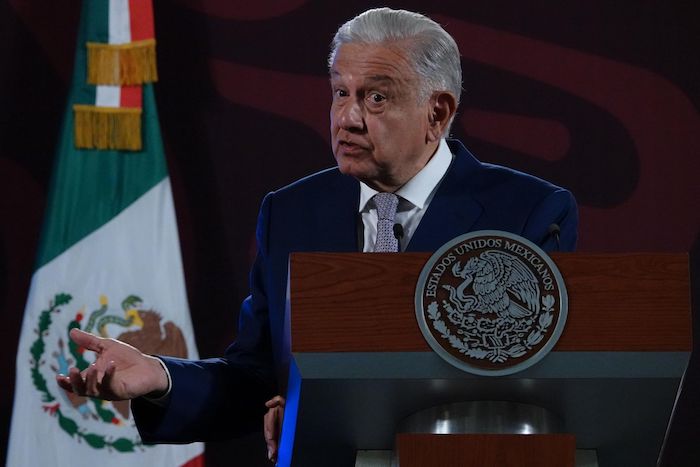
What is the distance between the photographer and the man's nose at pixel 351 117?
7.96 ft

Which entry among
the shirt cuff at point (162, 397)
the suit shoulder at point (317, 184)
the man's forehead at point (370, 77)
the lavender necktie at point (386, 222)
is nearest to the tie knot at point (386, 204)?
the lavender necktie at point (386, 222)

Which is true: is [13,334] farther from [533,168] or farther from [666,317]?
[666,317]

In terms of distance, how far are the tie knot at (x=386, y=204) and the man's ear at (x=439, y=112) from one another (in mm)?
191

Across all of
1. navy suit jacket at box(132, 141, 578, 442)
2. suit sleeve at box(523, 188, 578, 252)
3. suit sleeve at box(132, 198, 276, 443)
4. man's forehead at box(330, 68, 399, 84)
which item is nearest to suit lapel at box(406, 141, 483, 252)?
navy suit jacket at box(132, 141, 578, 442)

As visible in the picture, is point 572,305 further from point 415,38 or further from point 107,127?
point 107,127

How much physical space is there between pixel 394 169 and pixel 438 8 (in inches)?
69.8

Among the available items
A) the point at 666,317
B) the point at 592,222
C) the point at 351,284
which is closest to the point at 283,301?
the point at 351,284

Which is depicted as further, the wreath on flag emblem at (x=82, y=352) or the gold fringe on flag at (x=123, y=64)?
the gold fringe on flag at (x=123, y=64)

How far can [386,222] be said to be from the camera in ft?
7.92

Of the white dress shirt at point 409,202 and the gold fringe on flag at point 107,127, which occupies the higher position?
the gold fringe on flag at point 107,127

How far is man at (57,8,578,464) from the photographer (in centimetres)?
234

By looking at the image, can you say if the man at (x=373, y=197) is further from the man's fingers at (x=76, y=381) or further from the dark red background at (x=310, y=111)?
the dark red background at (x=310, y=111)

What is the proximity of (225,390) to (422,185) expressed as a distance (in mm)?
580

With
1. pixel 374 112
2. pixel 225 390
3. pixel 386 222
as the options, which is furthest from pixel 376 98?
pixel 225 390
